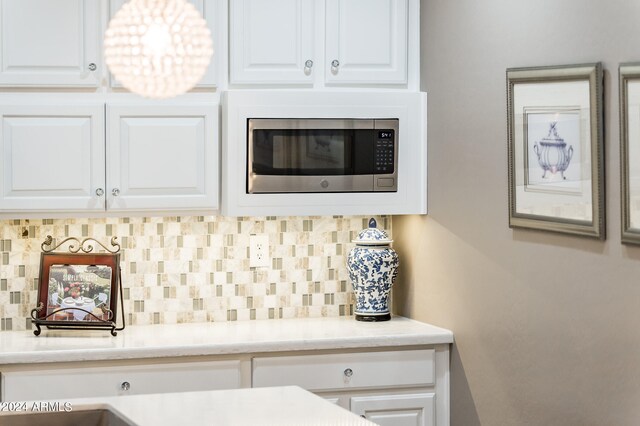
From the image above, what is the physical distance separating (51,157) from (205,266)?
805 mm

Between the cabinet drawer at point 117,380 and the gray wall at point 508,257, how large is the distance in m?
0.86

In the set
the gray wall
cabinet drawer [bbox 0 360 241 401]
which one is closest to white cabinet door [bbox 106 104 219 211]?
cabinet drawer [bbox 0 360 241 401]

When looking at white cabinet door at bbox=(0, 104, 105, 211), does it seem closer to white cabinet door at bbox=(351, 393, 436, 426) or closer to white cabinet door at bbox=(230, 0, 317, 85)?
white cabinet door at bbox=(230, 0, 317, 85)

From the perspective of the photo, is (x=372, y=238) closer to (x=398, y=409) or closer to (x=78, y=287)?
(x=398, y=409)

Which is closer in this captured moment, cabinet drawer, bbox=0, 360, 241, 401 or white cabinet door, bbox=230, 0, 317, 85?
cabinet drawer, bbox=0, 360, 241, 401

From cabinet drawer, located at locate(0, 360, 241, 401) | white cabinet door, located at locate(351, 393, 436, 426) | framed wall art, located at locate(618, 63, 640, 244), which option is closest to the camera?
framed wall art, located at locate(618, 63, 640, 244)

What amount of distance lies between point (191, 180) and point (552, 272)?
1.38 metres

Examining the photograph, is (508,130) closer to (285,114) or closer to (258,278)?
(285,114)

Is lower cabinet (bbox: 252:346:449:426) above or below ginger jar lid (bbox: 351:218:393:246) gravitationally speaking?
below

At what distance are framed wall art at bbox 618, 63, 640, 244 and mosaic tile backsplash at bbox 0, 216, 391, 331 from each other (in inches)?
→ 65.9

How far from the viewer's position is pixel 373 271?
389cm

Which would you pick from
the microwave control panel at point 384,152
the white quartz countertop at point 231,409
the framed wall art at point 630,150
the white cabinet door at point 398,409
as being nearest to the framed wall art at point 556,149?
the framed wall art at point 630,150

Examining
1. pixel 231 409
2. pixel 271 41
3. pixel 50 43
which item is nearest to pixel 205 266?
pixel 271 41

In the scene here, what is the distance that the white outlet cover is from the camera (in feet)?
13.3
